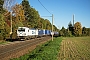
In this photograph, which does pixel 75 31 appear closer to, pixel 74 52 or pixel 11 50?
pixel 11 50

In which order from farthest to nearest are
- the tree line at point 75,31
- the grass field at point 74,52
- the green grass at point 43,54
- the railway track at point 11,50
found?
the tree line at point 75,31, the railway track at point 11,50, the grass field at point 74,52, the green grass at point 43,54

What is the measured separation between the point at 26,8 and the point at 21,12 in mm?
16414

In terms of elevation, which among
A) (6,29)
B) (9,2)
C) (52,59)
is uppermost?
(9,2)

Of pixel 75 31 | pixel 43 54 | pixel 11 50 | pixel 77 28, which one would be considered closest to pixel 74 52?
pixel 43 54

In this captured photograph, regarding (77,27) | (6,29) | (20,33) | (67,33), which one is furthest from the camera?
(67,33)

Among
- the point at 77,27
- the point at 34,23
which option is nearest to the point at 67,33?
the point at 77,27

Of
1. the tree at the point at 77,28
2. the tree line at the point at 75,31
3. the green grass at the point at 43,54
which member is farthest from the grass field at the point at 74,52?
the tree line at the point at 75,31

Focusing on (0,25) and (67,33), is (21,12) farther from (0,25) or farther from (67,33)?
(0,25)

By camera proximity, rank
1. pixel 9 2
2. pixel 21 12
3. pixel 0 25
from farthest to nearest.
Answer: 1. pixel 21 12
2. pixel 9 2
3. pixel 0 25

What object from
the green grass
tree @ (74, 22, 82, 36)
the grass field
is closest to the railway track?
the green grass

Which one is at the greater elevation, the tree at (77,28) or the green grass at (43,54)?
the tree at (77,28)

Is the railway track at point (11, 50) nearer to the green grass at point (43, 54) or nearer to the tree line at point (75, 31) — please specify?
the green grass at point (43, 54)

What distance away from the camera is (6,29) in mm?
43250

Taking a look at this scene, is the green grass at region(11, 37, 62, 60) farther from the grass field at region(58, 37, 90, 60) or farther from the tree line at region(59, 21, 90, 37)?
the tree line at region(59, 21, 90, 37)
